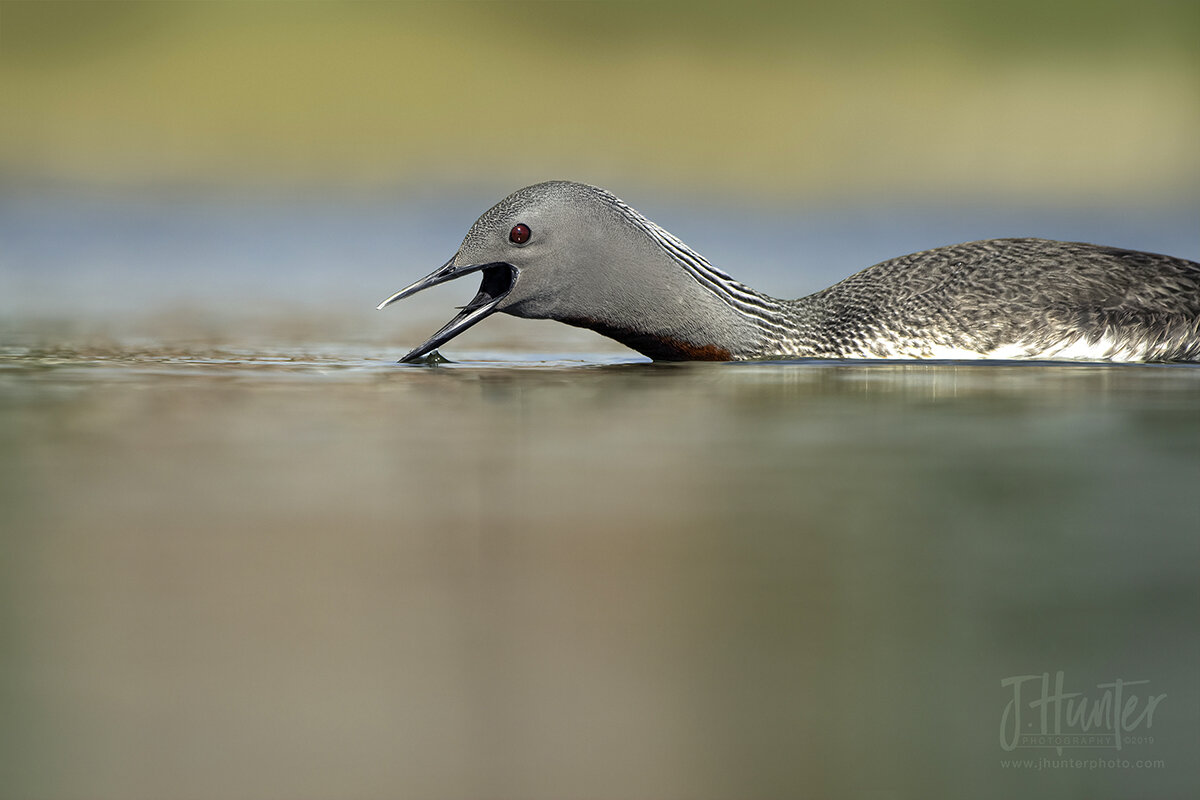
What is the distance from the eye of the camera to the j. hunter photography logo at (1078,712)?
1.67 m

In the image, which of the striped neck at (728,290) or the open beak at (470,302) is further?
the striped neck at (728,290)

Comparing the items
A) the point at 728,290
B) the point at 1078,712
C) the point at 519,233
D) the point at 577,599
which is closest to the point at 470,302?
the point at 519,233

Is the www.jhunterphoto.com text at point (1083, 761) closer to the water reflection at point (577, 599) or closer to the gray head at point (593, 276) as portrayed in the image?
the water reflection at point (577, 599)

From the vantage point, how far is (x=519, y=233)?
19.7 ft

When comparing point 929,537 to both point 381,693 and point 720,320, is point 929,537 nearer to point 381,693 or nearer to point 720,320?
point 381,693

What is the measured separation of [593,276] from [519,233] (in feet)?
1.46

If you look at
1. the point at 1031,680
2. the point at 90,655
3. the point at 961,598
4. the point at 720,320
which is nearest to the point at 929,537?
the point at 961,598

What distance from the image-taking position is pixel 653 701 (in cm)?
166

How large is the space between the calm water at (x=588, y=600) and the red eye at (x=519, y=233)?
201cm

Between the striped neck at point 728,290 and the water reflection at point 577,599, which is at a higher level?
the striped neck at point 728,290

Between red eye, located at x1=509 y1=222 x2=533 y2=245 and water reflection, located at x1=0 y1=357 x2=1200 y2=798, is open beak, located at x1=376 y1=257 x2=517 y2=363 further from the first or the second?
water reflection, located at x1=0 y1=357 x2=1200 y2=798

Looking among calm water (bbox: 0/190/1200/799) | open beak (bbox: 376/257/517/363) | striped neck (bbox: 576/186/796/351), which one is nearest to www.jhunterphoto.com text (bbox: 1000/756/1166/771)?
calm water (bbox: 0/190/1200/799)

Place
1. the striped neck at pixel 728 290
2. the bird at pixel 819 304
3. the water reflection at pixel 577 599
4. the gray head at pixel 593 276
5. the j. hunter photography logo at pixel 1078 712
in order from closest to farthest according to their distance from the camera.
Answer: the water reflection at pixel 577 599, the j. hunter photography logo at pixel 1078 712, the gray head at pixel 593 276, the bird at pixel 819 304, the striped neck at pixel 728 290

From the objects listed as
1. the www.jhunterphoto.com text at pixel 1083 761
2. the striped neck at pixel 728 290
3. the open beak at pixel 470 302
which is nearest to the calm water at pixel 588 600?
the www.jhunterphoto.com text at pixel 1083 761
